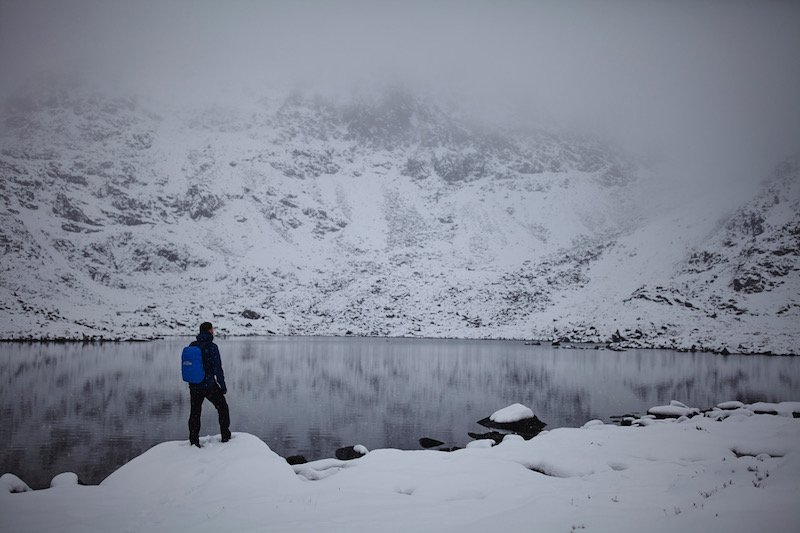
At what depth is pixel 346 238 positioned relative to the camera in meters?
138

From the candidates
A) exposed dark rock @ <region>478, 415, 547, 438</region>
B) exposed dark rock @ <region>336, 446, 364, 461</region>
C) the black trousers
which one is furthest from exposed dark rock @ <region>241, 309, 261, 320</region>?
the black trousers

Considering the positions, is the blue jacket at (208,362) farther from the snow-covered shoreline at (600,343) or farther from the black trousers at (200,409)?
the snow-covered shoreline at (600,343)

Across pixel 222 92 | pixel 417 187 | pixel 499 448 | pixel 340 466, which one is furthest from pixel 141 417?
pixel 222 92

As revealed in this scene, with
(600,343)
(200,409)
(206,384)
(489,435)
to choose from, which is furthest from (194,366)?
(600,343)

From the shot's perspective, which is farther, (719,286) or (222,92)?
(222,92)

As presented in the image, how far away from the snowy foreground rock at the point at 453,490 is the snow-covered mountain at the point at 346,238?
3014 inches

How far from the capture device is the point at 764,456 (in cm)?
1152

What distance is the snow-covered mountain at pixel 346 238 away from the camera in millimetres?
87938

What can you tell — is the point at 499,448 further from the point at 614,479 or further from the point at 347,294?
the point at 347,294

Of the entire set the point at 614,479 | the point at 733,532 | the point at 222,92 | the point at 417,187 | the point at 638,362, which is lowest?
the point at 638,362

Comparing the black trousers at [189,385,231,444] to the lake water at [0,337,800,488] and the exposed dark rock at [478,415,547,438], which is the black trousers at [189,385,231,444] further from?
the exposed dark rock at [478,415,547,438]

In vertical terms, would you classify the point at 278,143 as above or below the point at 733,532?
above

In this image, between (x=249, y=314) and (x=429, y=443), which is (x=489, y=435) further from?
(x=249, y=314)

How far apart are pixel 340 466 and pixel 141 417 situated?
14755mm
